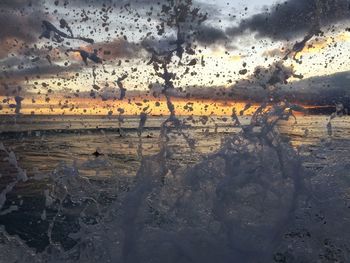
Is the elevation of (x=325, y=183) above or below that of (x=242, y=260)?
above

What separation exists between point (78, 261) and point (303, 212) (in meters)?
5.57

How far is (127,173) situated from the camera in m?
24.6

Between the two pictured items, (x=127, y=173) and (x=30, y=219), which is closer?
(x=30, y=219)

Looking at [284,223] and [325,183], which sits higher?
[325,183]

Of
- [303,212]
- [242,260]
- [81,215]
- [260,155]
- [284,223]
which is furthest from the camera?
[81,215]

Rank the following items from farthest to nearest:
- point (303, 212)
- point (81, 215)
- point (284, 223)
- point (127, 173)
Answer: point (127, 173), point (81, 215), point (303, 212), point (284, 223)

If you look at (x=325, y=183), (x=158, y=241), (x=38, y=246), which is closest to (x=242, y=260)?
(x=158, y=241)

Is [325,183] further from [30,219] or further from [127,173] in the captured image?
[127,173]

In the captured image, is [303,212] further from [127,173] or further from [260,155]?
[127,173]

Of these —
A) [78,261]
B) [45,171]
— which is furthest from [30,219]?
[45,171]

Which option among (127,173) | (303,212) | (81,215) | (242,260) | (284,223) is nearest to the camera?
(242,260)

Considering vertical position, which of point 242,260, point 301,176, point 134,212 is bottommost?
point 242,260

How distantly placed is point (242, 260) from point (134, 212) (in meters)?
2.07

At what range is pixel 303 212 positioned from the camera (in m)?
10.8
